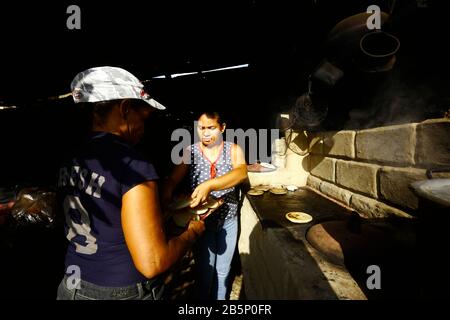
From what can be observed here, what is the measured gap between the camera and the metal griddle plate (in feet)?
3.08

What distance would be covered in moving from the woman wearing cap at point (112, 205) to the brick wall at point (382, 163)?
2.39m

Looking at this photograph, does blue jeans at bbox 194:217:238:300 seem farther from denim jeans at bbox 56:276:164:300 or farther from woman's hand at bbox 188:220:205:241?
denim jeans at bbox 56:276:164:300

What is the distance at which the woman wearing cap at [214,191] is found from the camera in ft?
9.90

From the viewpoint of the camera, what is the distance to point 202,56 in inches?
181

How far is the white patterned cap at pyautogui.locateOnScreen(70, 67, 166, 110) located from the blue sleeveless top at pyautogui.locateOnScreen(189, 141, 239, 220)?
1561 millimetres

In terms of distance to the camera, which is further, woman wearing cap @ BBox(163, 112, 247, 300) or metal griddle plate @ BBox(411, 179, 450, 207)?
woman wearing cap @ BBox(163, 112, 247, 300)

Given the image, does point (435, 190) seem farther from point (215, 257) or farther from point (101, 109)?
point (215, 257)

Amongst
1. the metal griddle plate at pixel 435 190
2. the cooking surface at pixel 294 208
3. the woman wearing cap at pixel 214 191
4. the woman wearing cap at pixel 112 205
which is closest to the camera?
the metal griddle plate at pixel 435 190

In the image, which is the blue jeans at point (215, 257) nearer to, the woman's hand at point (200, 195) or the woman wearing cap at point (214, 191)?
the woman wearing cap at point (214, 191)

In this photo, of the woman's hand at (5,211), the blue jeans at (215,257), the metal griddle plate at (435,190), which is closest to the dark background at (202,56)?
the metal griddle plate at (435,190)

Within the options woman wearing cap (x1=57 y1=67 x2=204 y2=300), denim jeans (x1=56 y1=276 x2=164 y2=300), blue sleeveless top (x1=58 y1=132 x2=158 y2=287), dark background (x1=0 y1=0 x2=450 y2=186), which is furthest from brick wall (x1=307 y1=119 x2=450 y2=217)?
denim jeans (x1=56 y1=276 x2=164 y2=300)

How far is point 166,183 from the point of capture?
3.00 m
